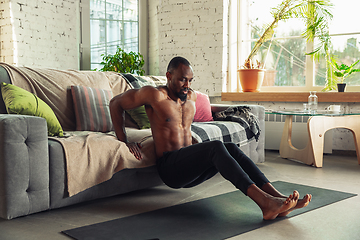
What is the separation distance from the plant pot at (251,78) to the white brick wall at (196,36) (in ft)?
0.99

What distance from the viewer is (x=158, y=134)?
2191 mm

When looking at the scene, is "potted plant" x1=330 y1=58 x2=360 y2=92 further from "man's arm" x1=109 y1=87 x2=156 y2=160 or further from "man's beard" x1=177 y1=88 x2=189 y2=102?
"man's arm" x1=109 y1=87 x2=156 y2=160

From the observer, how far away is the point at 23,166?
1.80 m

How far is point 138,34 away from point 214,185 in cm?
314

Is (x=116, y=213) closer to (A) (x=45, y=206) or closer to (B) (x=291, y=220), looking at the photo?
(A) (x=45, y=206)

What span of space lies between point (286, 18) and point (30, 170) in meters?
3.54

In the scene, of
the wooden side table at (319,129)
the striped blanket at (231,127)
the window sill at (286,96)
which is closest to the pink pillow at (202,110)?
the striped blanket at (231,127)

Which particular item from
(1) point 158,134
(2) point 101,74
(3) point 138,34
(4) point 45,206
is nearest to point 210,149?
(1) point 158,134

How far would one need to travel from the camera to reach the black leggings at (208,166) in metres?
1.81

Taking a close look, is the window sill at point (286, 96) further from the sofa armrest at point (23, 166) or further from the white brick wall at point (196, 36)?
the sofa armrest at point (23, 166)

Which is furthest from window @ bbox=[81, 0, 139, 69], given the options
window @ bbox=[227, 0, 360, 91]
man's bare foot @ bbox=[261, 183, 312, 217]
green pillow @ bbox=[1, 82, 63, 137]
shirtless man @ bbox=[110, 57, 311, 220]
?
man's bare foot @ bbox=[261, 183, 312, 217]

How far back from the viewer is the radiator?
3986mm

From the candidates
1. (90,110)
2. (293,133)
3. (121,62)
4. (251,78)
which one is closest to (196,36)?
(251,78)

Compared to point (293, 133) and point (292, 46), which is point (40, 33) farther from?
point (293, 133)
